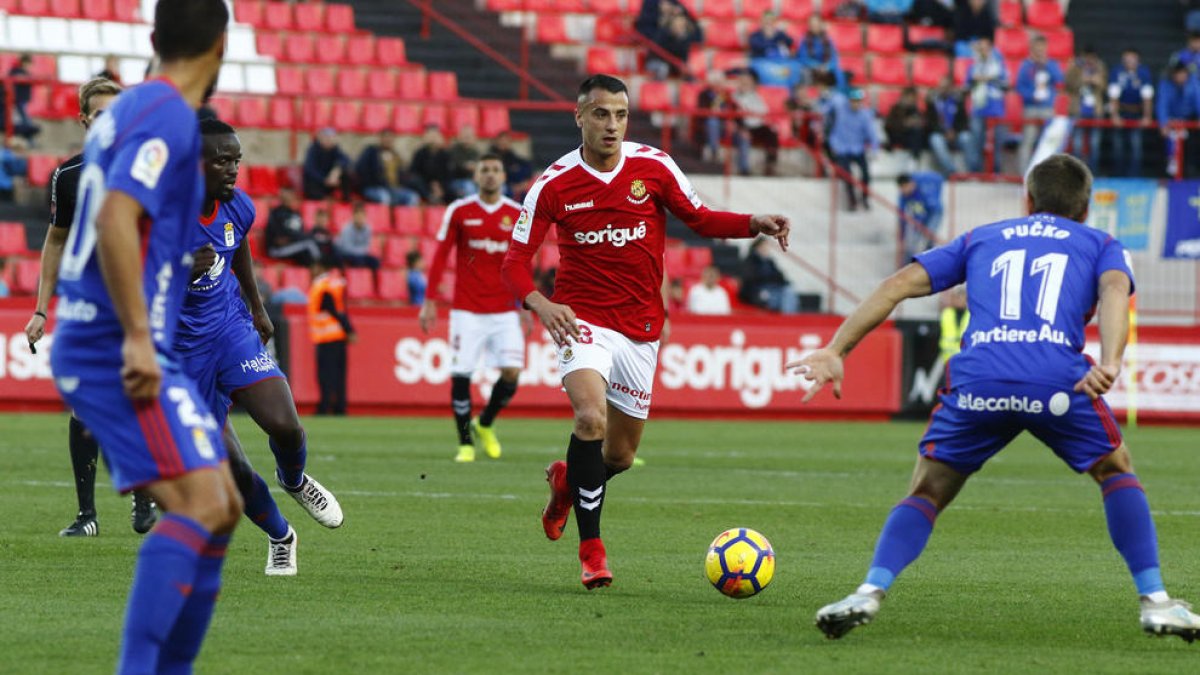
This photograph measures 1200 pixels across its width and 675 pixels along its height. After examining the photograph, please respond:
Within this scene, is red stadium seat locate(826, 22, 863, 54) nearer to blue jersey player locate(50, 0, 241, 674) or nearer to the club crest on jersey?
the club crest on jersey

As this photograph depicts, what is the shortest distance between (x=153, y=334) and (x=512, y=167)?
2022 centimetres

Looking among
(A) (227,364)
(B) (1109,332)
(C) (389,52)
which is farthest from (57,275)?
(C) (389,52)

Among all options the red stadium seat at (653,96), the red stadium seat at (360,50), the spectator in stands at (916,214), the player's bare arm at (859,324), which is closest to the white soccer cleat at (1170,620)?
the player's bare arm at (859,324)

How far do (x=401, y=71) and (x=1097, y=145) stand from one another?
10.7m

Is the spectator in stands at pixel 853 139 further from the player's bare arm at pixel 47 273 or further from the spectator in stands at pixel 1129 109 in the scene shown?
the player's bare arm at pixel 47 273

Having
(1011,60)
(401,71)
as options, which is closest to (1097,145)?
(1011,60)

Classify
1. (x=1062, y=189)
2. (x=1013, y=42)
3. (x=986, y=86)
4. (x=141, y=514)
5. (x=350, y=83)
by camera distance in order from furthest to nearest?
(x=1013, y=42) < (x=986, y=86) < (x=350, y=83) < (x=141, y=514) < (x=1062, y=189)

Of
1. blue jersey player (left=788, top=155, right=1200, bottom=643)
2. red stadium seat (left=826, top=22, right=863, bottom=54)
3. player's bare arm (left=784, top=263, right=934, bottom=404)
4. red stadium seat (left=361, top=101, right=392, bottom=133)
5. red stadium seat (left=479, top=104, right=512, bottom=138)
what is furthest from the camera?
red stadium seat (left=826, top=22, right=863, bottom=54)

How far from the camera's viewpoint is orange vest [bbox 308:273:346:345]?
22.1m

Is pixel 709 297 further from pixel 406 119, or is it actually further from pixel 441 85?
pixel 441 85

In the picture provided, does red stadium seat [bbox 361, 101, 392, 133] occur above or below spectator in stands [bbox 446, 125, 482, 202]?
above

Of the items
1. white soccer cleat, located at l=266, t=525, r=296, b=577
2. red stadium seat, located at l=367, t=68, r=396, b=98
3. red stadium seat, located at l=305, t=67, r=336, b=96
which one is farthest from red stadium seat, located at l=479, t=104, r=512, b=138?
white soccer cleat, located at l=266, t=525, r=296, b=577

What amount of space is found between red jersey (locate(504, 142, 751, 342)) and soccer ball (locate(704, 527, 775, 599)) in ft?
4.08

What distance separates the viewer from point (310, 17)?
95.6 ft
